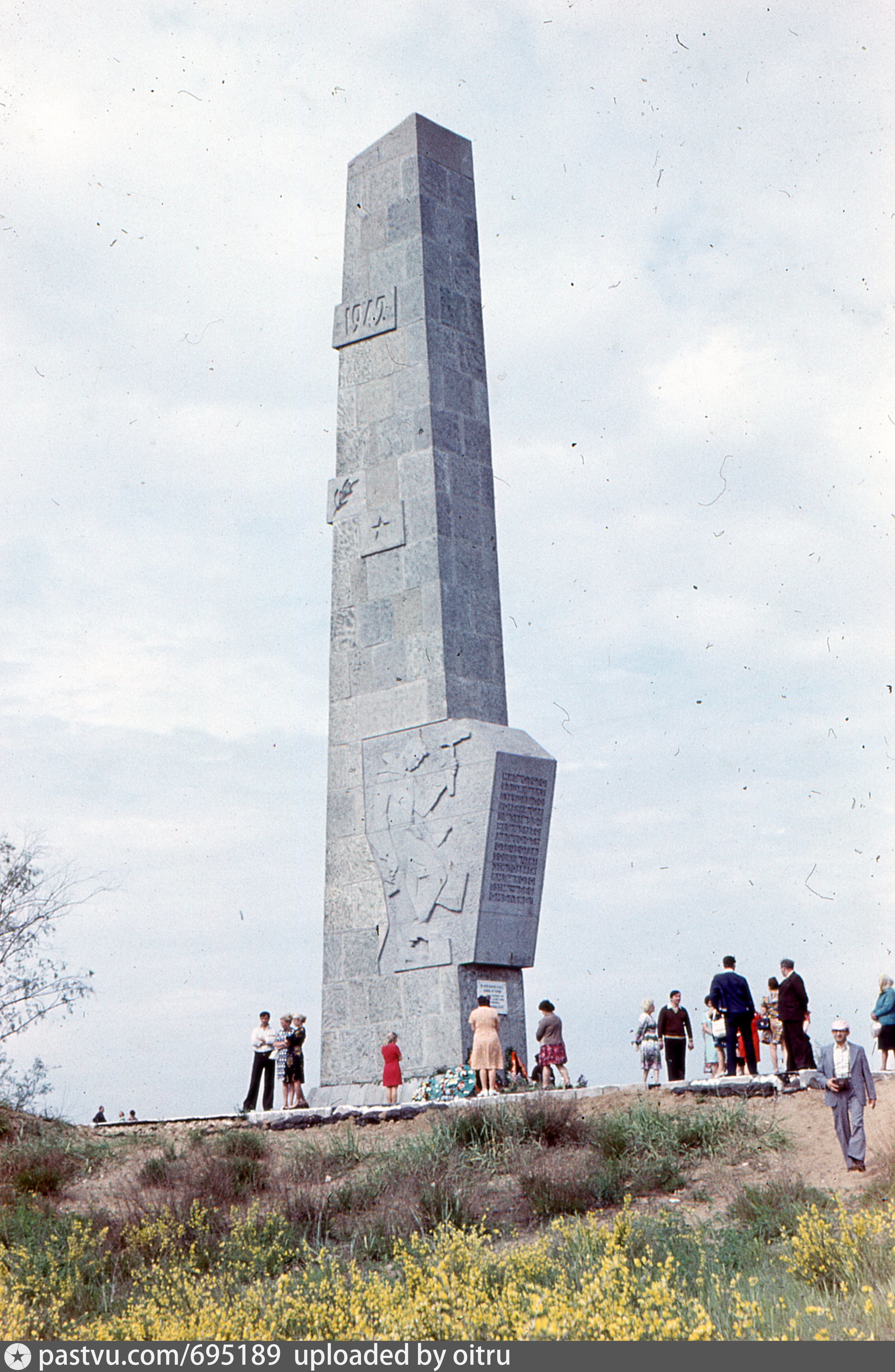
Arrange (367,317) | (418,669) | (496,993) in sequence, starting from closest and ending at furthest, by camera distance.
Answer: (496,993) < (418,669) < (367,317)

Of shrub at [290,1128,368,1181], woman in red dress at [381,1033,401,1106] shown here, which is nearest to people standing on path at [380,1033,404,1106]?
woman in red dress at [381,1033,401,1106]

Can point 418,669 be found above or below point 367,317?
below

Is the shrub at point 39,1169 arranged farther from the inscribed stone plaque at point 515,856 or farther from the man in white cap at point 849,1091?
the man in white cap at point 849,1091

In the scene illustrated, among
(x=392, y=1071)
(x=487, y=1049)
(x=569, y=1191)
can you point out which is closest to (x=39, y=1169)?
(x=392, y=1071)

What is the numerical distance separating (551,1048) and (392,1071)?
1.80 meters

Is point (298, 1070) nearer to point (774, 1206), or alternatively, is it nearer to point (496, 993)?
point (496, 993)

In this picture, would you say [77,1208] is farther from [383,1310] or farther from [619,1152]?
[383,1310]

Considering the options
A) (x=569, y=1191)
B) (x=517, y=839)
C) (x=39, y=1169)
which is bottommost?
(x=569, y=1191)

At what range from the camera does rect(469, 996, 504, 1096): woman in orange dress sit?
15.1m

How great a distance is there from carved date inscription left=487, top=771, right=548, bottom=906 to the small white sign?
933mm

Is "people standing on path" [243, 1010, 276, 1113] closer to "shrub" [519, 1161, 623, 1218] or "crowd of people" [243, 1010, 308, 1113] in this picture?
"crowd of people" [243, 1010, 308, 1113]

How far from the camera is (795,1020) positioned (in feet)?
47.3

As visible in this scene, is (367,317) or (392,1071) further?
(367,317)

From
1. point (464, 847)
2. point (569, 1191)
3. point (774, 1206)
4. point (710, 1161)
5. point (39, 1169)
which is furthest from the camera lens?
point (464, 847)
